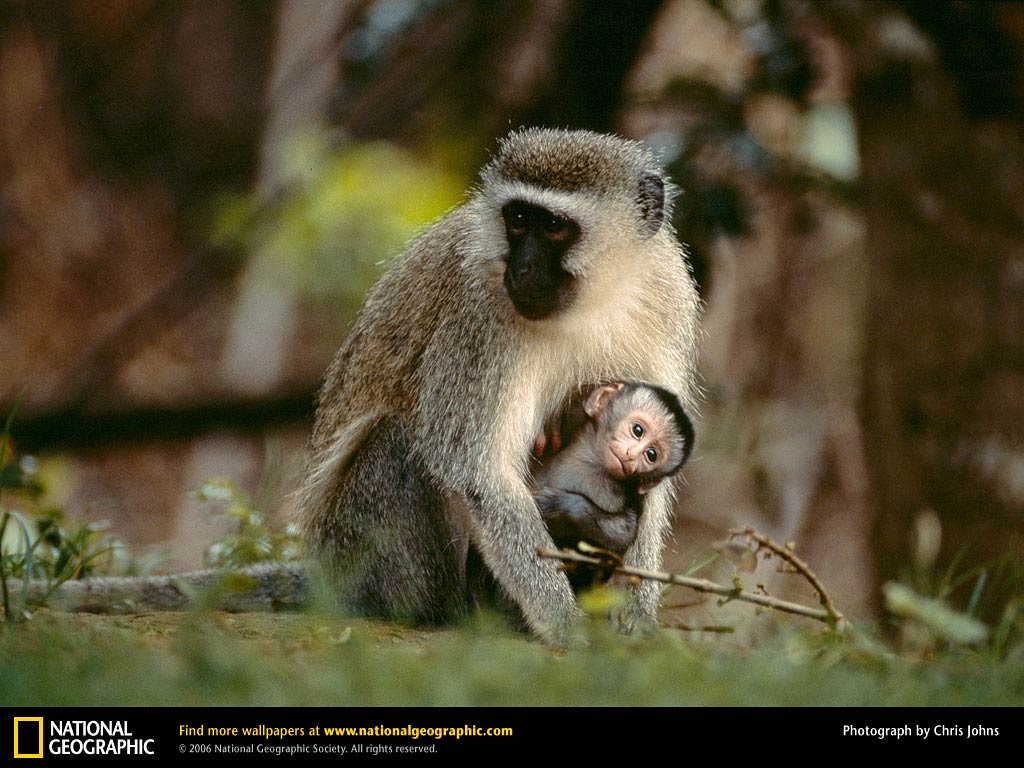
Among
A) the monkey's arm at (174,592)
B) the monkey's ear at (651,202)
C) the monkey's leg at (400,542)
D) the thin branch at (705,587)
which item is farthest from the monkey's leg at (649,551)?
the monkey's arm at (174,592)

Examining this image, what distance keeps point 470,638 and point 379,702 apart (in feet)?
3.97

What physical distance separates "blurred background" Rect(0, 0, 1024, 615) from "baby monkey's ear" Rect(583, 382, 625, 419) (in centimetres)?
102

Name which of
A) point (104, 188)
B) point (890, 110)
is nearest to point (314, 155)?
point (104, 188)

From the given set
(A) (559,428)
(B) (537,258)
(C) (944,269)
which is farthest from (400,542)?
(C) (944,269)

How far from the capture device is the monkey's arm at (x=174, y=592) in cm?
559

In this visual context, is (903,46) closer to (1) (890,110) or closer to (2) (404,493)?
(1) (890,110)

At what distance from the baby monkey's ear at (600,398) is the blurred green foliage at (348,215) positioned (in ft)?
23.6

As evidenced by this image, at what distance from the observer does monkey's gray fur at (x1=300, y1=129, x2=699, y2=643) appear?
18.9ft

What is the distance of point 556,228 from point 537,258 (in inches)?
9.2

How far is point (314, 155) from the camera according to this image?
490 inches

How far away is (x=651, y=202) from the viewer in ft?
20.5

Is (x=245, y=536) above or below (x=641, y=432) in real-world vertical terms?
below
